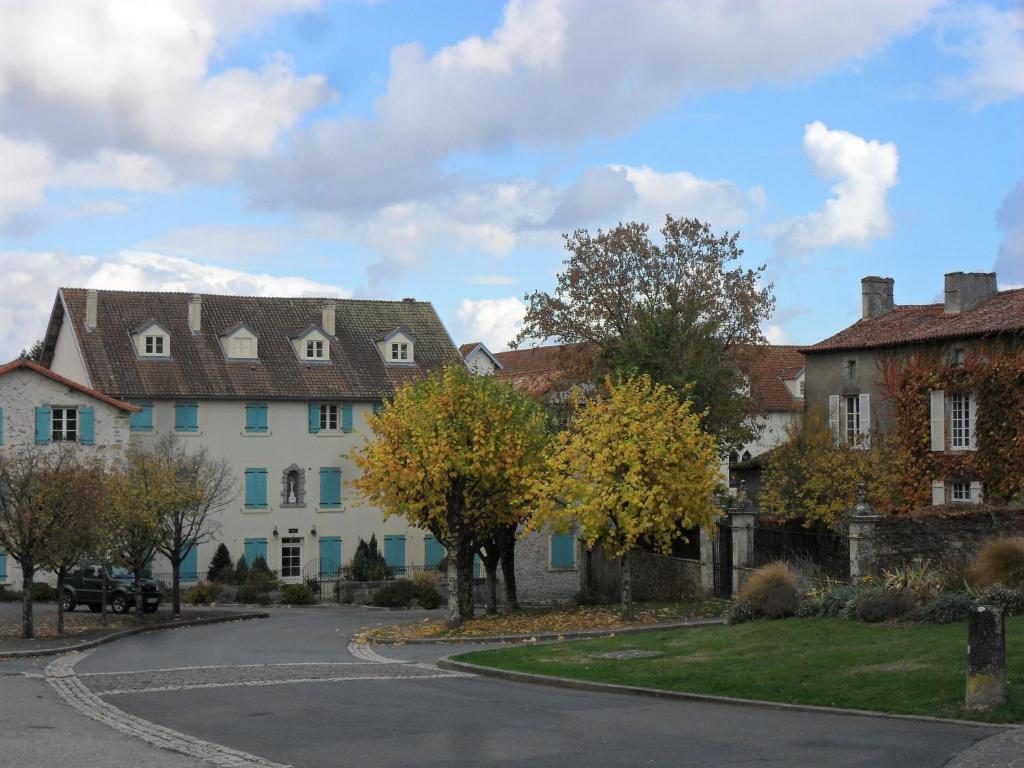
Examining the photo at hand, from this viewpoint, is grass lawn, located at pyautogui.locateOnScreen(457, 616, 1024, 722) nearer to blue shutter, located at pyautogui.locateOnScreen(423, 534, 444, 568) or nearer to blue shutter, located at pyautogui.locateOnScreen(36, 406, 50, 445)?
blue shutter, located at pyautogui.locateOnScreen(36, 406, 50, 445)

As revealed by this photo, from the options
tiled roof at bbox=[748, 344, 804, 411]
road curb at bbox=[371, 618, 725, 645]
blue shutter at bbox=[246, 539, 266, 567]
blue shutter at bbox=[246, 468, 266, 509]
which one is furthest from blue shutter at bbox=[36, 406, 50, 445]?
tiled roof at bbox=[748, 344, 804, 411]

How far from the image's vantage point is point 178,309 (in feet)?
191

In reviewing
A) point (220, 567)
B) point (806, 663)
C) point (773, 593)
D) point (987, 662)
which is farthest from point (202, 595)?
point (987, 662)

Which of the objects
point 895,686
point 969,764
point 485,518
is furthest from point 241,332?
point 969,764

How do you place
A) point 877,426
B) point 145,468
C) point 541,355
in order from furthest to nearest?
point 541,355
point 877,426
point 145,468

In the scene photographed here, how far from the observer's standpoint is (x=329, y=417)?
5741 centimetres

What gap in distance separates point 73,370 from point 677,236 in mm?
24946

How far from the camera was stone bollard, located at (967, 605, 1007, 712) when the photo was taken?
1528 cm

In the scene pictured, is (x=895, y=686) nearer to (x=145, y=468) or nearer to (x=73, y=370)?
(x=145, y=468)

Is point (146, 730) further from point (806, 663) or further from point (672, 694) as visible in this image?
point (806, 663)

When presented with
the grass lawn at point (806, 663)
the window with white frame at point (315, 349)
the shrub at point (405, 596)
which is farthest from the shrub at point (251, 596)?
the grass lawn at point (806, 663)

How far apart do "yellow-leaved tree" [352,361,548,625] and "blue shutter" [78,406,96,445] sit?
2038 centimetres

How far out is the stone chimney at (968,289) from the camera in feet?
147

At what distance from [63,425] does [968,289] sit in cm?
3212
